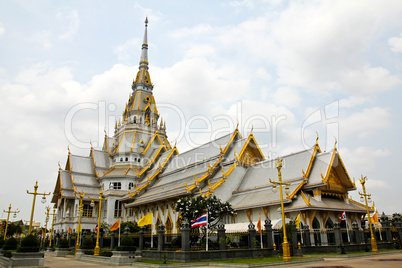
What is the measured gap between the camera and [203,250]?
20.1m

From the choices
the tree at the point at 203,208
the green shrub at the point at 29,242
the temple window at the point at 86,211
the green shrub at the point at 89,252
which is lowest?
the green shrub at the point at 89,252

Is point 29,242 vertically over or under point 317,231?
under

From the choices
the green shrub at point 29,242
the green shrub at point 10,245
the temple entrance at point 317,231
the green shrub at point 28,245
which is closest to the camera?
the green shrub at point 28,245

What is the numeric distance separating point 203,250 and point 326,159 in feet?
51.6

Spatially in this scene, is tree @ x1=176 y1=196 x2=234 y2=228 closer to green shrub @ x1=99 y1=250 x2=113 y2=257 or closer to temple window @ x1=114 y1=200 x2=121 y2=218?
green shrub @ x1=99 y1=250 x2=113 y2=257

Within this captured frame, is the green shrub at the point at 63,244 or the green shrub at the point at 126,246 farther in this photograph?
the green shrub at the point at 63,244

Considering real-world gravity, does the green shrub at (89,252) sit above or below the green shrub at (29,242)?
below

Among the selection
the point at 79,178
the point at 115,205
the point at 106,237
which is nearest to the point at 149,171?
the point at 115,205

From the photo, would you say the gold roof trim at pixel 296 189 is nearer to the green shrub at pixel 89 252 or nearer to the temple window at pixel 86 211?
the green shrub at pixel 89 252

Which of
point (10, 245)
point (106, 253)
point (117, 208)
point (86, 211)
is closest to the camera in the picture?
point (106, 253)

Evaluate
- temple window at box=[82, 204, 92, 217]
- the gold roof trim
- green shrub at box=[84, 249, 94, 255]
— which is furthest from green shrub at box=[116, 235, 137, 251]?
temple window at box=[82, 204, 92, 217]

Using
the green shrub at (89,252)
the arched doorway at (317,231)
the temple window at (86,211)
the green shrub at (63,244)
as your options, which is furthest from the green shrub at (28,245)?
the temple window at (86,211)

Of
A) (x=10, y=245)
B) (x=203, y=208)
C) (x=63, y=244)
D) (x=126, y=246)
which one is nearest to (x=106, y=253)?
(x=126, y=246)

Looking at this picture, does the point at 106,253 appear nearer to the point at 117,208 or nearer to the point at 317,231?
the point at 317,231
